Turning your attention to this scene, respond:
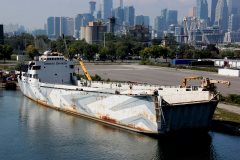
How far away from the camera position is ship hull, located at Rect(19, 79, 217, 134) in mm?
31203

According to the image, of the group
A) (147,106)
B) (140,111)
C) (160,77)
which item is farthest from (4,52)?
(147,106)

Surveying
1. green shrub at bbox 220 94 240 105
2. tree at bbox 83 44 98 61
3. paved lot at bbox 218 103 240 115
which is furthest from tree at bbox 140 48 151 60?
paved lot at bbox 218 103 240 115

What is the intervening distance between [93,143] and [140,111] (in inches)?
190

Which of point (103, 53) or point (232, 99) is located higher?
point (103, 53)

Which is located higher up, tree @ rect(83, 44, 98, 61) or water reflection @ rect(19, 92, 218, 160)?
tree @ rect(83, 44, 98, 61)

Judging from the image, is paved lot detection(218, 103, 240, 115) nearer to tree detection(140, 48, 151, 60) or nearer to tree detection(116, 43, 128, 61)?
tree detection(140, 48, 151, 60)

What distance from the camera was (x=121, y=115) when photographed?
113 feet

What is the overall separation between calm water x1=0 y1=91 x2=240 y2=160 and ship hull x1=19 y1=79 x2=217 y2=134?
85 cm

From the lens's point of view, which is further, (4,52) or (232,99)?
(4,52)

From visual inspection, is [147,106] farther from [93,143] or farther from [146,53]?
[146,53]

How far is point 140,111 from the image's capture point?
1277 inches

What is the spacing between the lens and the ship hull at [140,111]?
31.2 metres

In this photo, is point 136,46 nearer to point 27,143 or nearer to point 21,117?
point 21,117

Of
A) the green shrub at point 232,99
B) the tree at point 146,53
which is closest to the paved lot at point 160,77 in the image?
the green shrub at point 232,99
